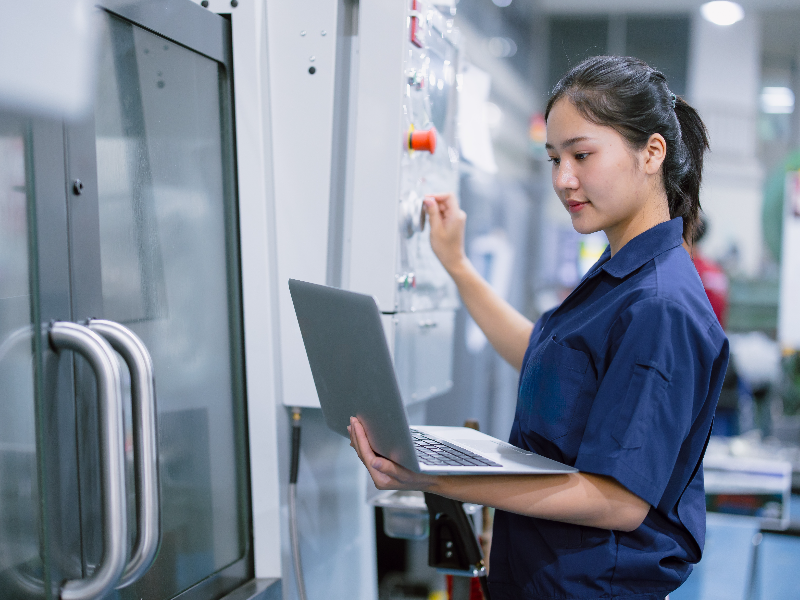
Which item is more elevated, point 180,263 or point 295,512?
point 180,263

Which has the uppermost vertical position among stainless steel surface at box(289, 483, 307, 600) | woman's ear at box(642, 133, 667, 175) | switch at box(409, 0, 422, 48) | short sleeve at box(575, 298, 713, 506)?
switch at box(409, 0, 422, 48)

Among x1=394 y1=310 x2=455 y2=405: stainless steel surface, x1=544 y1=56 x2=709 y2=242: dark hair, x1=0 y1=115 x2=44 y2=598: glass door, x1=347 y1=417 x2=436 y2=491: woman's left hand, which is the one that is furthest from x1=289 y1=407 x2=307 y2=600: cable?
x1=544 y1=56 x2=709 y2=242: dark hair

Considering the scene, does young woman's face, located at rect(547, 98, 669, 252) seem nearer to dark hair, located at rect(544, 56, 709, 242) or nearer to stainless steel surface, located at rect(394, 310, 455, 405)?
dark hair, located at rect(544, 56, 709, 242)

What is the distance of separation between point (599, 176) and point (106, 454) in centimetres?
78

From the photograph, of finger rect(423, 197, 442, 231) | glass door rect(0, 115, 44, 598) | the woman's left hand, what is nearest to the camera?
glass door rect(0, 115, 44, 598)

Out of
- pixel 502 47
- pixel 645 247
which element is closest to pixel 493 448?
pixel 645 247

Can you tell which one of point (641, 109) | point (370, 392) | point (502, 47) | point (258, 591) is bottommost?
point (258, 591)

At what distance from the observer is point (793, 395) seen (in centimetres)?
510

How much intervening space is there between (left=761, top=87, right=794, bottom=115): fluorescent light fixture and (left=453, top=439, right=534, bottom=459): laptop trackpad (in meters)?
5.53

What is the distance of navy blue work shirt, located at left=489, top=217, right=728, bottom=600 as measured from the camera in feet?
3.23

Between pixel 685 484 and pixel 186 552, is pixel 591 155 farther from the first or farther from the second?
pixel 186 552

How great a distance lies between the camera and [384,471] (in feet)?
3.40

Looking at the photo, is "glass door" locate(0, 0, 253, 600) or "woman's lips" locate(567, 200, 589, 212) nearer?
"glass door" locate(0, 0, 253, 600)

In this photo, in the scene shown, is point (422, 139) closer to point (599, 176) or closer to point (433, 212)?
point (433, 212)
